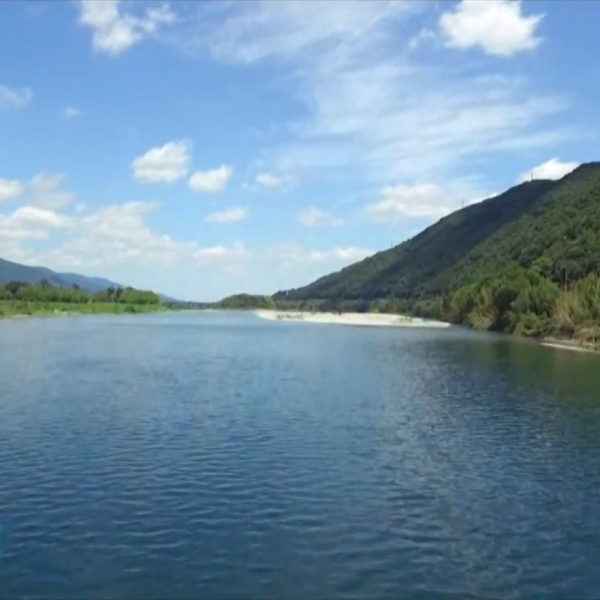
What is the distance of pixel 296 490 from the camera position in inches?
1034

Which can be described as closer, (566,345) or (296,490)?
(296,490)

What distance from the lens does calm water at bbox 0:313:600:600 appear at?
18562 mm

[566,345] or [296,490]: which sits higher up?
[566,345]

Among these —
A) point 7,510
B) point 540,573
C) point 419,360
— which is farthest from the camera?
point 419,360

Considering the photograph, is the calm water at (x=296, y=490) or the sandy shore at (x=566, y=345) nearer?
the calm water at (x=296, y=490)

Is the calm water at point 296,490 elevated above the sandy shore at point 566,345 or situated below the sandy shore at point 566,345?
below

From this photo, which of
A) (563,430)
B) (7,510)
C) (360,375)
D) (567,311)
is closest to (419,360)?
(360,375)

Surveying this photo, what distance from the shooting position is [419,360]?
78.5 m

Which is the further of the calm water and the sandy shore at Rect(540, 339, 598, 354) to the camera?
the sandy shore at Rect(540, 339, 598, 354)

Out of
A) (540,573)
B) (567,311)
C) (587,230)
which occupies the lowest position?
(540,573)

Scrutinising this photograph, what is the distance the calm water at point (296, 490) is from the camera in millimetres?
18562

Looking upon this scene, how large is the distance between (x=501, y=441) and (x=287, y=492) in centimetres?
1404

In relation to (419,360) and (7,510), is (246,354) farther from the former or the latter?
(7,510)

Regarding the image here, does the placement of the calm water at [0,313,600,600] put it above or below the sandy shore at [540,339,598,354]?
below
